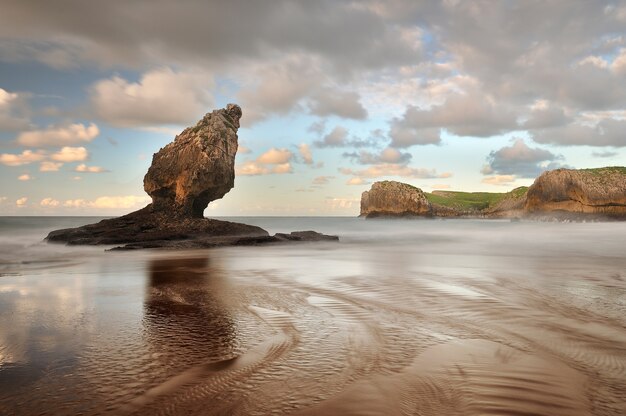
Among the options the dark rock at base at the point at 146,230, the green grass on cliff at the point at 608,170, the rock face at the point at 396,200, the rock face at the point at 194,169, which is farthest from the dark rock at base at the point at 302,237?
the rock face at the point at 396,200

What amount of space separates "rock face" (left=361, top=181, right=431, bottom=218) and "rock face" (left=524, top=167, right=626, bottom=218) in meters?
43.0

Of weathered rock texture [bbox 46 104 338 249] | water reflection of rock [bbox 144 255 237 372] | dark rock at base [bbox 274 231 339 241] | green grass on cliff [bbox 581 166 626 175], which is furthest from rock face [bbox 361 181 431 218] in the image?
water reflection of rock [bbox 144 255 237 372]

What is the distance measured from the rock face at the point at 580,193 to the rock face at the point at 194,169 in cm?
9897

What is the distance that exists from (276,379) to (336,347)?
1.54 m

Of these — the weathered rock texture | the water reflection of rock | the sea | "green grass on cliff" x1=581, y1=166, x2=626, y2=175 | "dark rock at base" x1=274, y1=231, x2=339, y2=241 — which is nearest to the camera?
the sea

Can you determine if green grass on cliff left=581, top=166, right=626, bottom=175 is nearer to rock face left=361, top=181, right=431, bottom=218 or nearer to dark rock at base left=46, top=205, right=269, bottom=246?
rock face left=361, top=181, right=431, bottom=218

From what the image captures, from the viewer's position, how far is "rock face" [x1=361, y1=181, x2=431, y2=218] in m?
153

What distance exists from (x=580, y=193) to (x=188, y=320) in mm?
119223

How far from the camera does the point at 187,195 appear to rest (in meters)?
37.2

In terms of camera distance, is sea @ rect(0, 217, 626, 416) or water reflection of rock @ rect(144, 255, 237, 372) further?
water reflection of rock @ rect(144, 255, 237, 372)

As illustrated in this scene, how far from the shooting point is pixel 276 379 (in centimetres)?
472

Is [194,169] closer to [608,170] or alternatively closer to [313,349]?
[313,349]

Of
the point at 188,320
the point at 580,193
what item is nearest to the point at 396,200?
the point at 580,193

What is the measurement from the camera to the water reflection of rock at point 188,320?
5.80 m
